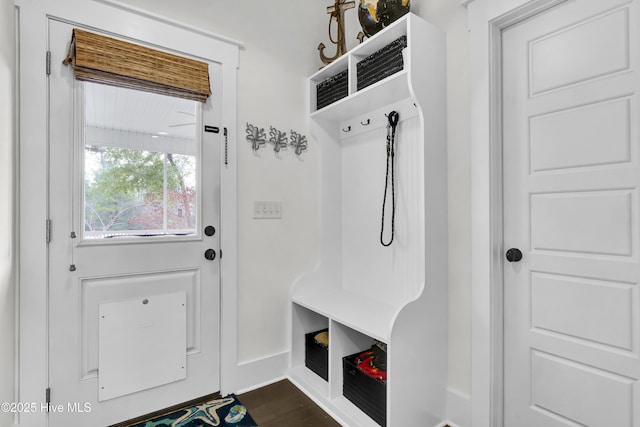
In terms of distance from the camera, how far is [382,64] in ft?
5.91

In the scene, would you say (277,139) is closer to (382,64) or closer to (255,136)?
(255,136)

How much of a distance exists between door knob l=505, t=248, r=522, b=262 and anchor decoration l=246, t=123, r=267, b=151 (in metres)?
1.51

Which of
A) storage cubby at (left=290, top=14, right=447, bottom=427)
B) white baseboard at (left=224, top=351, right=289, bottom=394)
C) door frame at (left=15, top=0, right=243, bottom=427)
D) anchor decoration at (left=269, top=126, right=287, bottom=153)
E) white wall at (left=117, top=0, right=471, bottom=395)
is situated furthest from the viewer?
anchor decoration at (left=269, top=126, right=287, bottom=153)

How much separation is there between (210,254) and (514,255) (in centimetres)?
158

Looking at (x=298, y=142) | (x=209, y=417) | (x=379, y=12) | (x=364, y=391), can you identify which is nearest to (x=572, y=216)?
(x=364, y=391)

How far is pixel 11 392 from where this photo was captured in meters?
1.50

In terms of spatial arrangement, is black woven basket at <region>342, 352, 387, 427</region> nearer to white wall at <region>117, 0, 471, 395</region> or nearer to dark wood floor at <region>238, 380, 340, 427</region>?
dark wood floor at <region>238, 380, 340, 427</region>

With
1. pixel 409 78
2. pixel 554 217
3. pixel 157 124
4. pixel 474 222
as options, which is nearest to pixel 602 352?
pixel 554 217

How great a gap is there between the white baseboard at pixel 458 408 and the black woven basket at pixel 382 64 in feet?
5.44

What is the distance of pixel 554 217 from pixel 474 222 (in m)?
0.32

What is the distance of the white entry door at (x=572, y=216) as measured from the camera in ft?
4.15

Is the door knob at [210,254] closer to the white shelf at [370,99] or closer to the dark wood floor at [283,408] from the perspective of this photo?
the dark wood floor at [283,408]

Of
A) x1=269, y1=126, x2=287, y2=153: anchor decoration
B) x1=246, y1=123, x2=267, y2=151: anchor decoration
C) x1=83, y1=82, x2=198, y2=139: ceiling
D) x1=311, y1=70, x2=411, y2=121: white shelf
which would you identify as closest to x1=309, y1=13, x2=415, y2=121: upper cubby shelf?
x1=311, y1=70, x2=411, y2=121: white shelf

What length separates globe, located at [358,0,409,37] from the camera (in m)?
1.86
